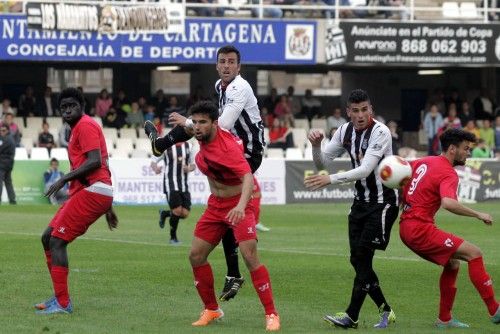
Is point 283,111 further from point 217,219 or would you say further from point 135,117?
point 217,219

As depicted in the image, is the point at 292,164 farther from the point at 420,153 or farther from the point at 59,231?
the point at 59,231

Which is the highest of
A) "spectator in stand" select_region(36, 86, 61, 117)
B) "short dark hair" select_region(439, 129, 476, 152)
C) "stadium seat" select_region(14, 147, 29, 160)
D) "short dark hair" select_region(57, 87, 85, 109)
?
"short dark hair" select_region(57, 87, 85, 109)

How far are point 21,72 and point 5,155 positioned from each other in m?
13.2

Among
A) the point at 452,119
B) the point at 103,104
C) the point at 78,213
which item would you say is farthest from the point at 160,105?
the point at 78,213

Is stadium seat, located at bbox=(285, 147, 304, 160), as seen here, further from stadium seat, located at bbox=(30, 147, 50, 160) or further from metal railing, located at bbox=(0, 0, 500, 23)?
stadium seat, located at bbox=(30, 147, 50, 160)

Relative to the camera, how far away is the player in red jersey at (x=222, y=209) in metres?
11.2

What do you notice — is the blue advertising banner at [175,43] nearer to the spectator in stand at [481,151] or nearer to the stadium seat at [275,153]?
the stadium seat at [275,153]

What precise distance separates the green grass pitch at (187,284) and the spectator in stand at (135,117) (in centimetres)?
1278

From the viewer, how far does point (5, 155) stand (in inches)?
1222

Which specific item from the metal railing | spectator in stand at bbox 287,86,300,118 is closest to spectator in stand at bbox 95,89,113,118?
the metal railing

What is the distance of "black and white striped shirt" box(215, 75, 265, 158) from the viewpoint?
12734 mm

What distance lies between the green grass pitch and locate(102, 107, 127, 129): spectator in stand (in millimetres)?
12605

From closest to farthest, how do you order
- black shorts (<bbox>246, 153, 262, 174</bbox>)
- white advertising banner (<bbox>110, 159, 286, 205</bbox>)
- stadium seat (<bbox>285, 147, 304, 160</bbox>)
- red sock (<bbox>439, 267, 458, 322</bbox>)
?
red sock (<bbox>439, 267, 458, 322</bbox>) < black shorts (<bbox>246, 153, 262, 174</bbox>) < white advertising banner (<bbox>110, 159, 286, 205</bbox>) < stadium seat (<bbox>285, 147, 304, 160</bbox>)

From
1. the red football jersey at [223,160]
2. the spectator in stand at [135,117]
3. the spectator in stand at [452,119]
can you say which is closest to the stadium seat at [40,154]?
the spectator in stand at [135,117]
